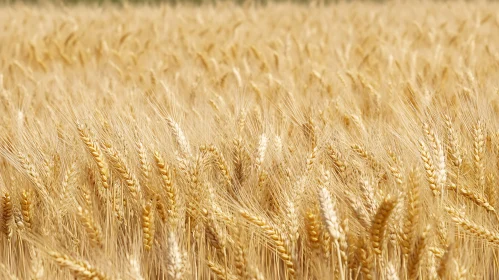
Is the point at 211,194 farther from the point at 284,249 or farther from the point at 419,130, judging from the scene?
the point at 419,130

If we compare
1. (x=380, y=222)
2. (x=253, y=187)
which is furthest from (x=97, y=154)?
(x=380, y=222)

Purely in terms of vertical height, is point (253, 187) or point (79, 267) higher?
point (253, 187)

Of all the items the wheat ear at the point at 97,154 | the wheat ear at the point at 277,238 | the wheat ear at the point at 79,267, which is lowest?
the wheat ear at the point at 79,267

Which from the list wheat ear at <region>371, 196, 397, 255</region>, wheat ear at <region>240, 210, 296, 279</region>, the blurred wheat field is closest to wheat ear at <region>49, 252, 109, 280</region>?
the blurred wheat field

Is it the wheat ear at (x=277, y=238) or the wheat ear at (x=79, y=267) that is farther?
the wheat ear at (x=277, y=238)

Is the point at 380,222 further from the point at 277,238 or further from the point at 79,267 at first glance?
the point at 79,267

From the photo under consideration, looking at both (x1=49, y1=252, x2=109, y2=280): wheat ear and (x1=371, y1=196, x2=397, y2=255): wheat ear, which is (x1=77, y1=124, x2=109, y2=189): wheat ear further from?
(x1=371, y1=196, x2=397, y2=255): wheat ear

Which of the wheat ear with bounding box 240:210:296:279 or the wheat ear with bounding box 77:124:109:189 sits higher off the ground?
the wheat ear with bounding box 77:124:109:189

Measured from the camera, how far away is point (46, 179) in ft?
5.28

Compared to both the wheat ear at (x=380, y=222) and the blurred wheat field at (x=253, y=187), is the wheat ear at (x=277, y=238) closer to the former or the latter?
the blurred wheat field at (x=253, y=187)

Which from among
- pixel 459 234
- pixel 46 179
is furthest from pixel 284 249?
pixel 46 179

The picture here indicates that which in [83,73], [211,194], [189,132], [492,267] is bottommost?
[492,267]

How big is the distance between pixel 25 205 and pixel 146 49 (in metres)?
2.81

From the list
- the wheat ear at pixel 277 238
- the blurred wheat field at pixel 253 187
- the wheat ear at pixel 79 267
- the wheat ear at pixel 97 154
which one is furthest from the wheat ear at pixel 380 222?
the wheat ear at pixel 97 154
